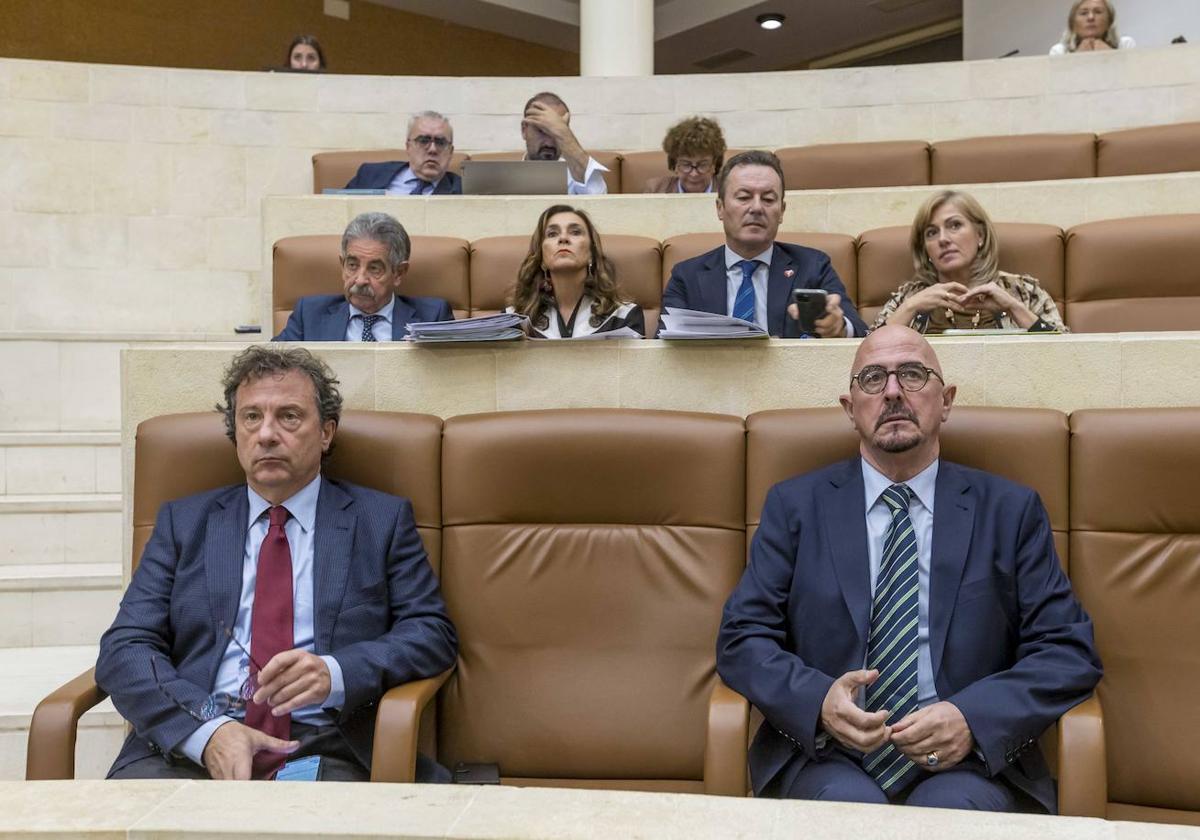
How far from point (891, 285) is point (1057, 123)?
234 centimetres

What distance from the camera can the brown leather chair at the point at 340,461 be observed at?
1874 millimetres

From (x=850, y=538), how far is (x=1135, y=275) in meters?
1.80

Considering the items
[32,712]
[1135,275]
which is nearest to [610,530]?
[32,712]

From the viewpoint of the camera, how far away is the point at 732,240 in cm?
290

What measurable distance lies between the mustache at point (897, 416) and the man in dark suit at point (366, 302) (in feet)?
5.13

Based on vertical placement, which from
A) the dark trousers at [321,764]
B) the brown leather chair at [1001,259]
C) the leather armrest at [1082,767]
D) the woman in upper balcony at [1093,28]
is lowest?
the dark trousers at [321,764]

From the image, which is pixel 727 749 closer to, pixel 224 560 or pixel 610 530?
pixel 610 530

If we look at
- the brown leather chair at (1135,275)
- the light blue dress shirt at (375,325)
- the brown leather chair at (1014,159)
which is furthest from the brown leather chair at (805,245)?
the brown leather chair at (1014,159)

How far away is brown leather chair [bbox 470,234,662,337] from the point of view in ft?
10.8

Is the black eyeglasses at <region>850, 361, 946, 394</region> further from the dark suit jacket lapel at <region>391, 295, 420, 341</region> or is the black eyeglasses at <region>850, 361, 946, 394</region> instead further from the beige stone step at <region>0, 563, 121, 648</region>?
the beige stone step at <region>0, 563, 121, 648</region>

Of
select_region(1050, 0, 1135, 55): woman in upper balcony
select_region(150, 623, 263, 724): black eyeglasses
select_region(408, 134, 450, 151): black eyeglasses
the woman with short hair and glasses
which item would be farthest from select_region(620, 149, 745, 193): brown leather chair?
select_region(150, 623, 263, 724): black eyeglasses

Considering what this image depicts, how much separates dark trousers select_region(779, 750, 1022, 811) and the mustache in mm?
507

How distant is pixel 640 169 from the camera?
15.8ft

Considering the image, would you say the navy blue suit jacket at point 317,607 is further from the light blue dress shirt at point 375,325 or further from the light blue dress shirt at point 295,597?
the light blue dress shirt at point 375,325
